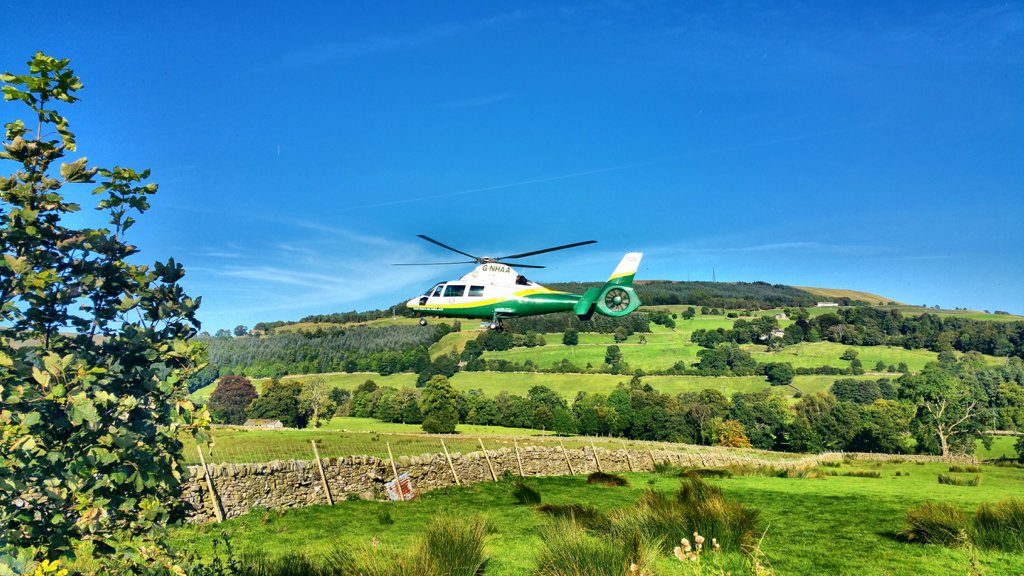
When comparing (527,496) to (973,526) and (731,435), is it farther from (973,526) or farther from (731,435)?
(731,435)

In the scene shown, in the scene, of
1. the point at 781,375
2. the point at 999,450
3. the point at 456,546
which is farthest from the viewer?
the point at 781,375

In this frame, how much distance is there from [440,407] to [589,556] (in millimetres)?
108011

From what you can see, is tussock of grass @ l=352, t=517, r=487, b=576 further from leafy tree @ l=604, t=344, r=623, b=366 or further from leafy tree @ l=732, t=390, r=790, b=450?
leafy tree @ l=604, t=344, r=623, b=366

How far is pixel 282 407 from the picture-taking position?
12775 cm

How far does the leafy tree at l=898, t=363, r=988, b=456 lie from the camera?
89.1 m

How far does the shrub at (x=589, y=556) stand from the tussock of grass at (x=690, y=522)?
1.58m

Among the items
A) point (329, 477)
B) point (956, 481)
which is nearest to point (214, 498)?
point (329, 477)

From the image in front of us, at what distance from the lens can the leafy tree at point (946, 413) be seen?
89125 millimetres

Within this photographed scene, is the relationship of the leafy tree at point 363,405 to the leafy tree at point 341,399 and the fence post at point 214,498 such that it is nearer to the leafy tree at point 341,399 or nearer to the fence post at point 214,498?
the leafy tree at point 341,399

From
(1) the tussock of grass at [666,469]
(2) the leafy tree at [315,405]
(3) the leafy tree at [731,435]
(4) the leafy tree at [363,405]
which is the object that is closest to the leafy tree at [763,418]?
(3) the leafy tree at [731,435]

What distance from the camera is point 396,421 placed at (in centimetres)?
12638

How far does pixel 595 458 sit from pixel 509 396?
107231mm

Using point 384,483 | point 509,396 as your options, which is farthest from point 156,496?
point 509,396

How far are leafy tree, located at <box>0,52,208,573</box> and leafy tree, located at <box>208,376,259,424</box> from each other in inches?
5867
